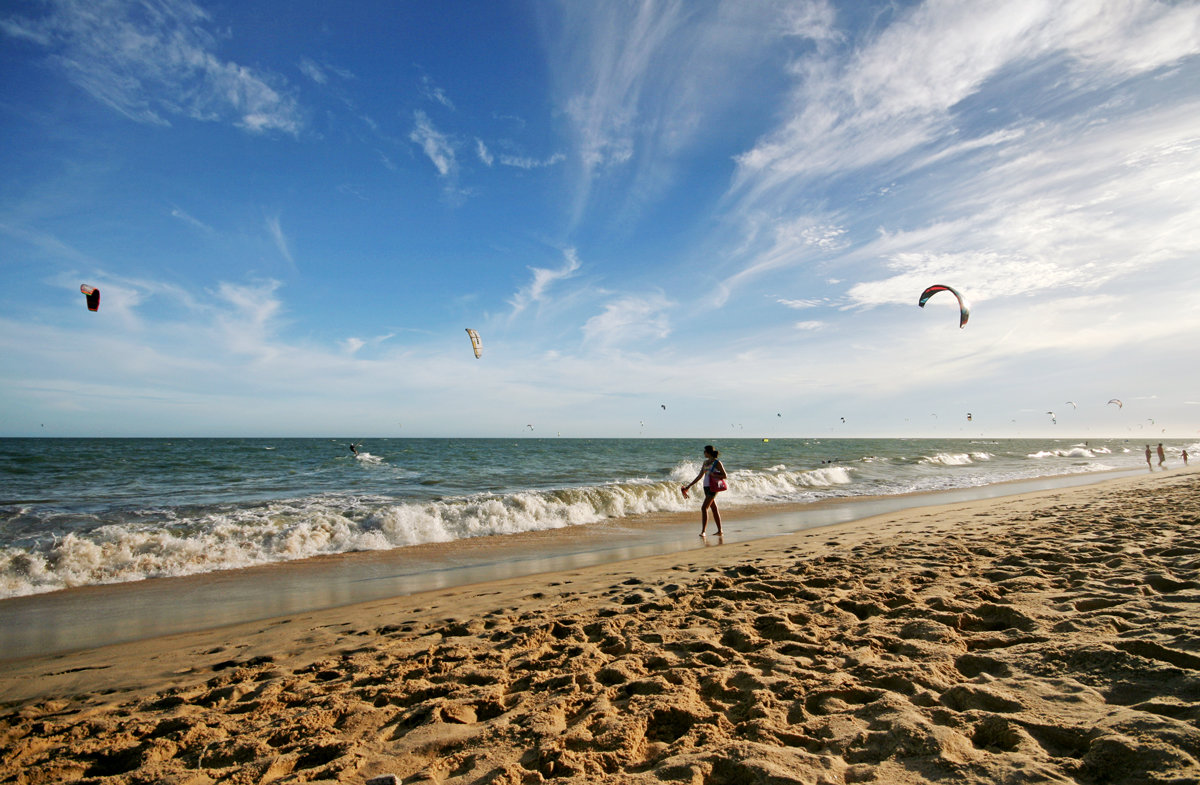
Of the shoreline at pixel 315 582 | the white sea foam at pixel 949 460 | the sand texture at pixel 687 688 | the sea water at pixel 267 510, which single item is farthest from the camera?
the white sea foam at pixel 949 460

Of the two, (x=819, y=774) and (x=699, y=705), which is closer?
(x=819, y=774)

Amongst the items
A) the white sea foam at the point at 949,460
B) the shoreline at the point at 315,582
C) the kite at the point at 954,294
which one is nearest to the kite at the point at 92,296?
the shoreline at the point at 315,582

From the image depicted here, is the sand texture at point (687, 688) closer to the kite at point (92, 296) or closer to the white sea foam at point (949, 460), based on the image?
the kite at point (92, 296)

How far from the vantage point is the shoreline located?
19.2 feet

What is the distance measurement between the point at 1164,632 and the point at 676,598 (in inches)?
136

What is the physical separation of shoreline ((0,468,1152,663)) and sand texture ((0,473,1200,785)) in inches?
31.6

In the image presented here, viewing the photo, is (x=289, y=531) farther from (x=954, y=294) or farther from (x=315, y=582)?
(x=954, y=294)

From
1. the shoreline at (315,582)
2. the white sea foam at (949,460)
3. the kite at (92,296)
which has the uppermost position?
the kite at (92,296)

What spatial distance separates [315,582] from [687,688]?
6.42 m

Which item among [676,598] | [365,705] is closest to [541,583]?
[676,598]

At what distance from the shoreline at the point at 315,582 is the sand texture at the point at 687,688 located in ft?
2.63

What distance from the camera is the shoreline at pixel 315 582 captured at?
19.2 ft

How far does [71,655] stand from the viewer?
4.99m

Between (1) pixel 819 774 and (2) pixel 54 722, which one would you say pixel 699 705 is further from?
(2) pixel 54 722
